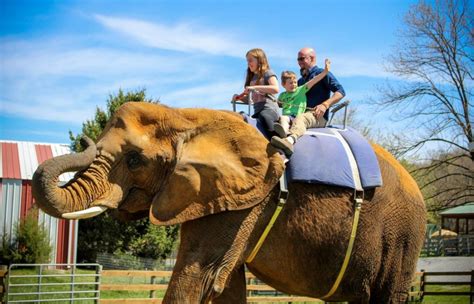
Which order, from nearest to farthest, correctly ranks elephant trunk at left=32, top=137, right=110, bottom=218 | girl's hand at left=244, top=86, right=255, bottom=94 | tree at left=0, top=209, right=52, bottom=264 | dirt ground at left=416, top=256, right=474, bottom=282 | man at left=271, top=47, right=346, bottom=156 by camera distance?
elephant trunk at left=32, top=137, right=110, bottom=218 < man at left=271, top=47, right=346, bottom=156 < girl's hand at left=244, top=86, right=255, bottom=94 < tree at left=0, top=209, right=52, bottom=264 < dirt ground at left=416, top=256, right=474, bottom=282

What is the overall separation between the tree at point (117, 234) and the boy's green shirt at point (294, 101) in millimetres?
21224

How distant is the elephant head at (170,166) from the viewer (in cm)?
507

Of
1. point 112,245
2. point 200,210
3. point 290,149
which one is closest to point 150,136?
point 200,210

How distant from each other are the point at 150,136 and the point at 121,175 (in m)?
0.41

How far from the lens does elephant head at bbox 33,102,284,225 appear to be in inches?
200

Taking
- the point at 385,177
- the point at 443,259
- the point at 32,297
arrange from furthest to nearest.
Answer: the point at 443,259, the point at 32,297, the point at 385,177

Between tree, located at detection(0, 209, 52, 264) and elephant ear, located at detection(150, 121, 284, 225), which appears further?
tree, located at detection(0, 209, 52, 264)

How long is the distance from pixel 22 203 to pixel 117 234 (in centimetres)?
418

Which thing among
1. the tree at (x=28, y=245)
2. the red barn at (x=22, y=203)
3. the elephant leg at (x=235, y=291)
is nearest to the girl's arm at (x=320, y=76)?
the elephant leg at (x=235, y=291)

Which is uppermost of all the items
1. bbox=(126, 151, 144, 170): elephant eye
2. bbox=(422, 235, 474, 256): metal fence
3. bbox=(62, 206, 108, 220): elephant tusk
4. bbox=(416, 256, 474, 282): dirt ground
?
bbox=(126, 151, 144, 170): elephant eye

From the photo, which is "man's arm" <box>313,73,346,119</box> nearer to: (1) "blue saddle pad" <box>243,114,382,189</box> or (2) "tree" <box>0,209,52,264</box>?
(1) "blue saddle pad" <box>243,114,382,189</box>

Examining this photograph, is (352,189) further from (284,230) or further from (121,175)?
(121,175)

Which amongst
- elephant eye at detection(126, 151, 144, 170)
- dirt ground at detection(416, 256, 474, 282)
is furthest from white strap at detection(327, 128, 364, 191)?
dirt ground at detection(416, 256, 474, 282)

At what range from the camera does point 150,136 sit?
5348 mm
